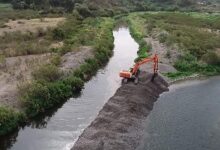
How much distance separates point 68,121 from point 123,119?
18.4 feet

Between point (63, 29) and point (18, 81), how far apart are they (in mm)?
31685

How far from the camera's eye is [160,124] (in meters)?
39.5

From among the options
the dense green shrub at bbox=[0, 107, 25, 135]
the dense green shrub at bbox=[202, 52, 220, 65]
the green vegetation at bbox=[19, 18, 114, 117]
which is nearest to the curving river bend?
the dense green shrub at bbox=[0, 107, 25, 135]

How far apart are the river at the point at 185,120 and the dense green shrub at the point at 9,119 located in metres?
11.8

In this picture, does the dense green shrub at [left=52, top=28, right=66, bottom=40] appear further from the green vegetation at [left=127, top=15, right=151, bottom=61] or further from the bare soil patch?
the green vegetation at [left=127, top=15, right=151, bottom=61]

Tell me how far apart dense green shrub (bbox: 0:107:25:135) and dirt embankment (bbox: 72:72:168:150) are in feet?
21.3

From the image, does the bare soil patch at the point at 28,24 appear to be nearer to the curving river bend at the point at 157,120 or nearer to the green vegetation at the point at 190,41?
the green vegetation at the point at 190,41

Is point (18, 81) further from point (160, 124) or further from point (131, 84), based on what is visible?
point (160, 124)

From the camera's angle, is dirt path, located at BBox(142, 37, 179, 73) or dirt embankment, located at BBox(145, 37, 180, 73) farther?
dirt embankment, located at BBox(145, 37, 180, 73)

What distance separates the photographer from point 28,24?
86.2m

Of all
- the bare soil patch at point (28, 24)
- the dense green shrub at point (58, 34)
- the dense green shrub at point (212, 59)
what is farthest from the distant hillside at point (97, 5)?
the dense green shrub at point (212, 59)

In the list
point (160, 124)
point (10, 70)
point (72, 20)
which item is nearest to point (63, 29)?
point (72, 20)

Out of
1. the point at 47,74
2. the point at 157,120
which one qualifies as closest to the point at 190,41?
the point at 47,74

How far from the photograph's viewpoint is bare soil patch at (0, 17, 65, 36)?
79562mm
